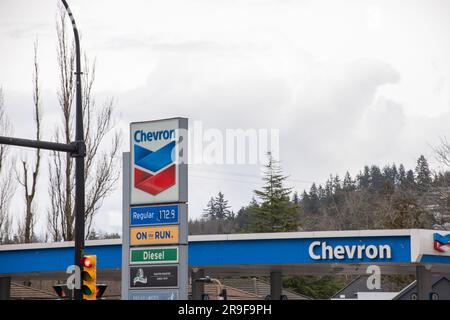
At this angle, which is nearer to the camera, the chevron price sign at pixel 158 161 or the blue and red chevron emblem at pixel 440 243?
the chevron price sign at pixel 158 161

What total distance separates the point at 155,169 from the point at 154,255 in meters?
2.12

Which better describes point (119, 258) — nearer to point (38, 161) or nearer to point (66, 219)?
point (66, 219)

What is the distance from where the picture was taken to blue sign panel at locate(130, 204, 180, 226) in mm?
23484

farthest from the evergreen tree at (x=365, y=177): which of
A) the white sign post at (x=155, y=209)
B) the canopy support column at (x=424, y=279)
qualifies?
the white sign post at (x=155, y=209)

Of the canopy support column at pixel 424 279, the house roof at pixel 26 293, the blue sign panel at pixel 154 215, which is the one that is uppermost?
the blue sign panel at pixel 154 215

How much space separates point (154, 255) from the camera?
23.7 meters

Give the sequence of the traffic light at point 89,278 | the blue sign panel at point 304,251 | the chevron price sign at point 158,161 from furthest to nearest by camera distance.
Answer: the blue sign panel at point 304,251
the chevron price sign at point 158,161
the traffic light at point 89,278

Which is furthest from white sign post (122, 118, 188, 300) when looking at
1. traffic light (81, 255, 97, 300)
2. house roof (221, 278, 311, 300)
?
house roof (221, 278, 311, 300)

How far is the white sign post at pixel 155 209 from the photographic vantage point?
918 inches

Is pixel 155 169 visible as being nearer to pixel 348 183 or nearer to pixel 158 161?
pixel 158 161

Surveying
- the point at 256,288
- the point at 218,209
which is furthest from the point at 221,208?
the point at 256,288

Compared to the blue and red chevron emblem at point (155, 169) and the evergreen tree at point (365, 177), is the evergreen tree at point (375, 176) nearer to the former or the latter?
the evergreen tree at point (365, 177)

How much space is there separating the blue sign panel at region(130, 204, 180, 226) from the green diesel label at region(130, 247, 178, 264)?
66cm
